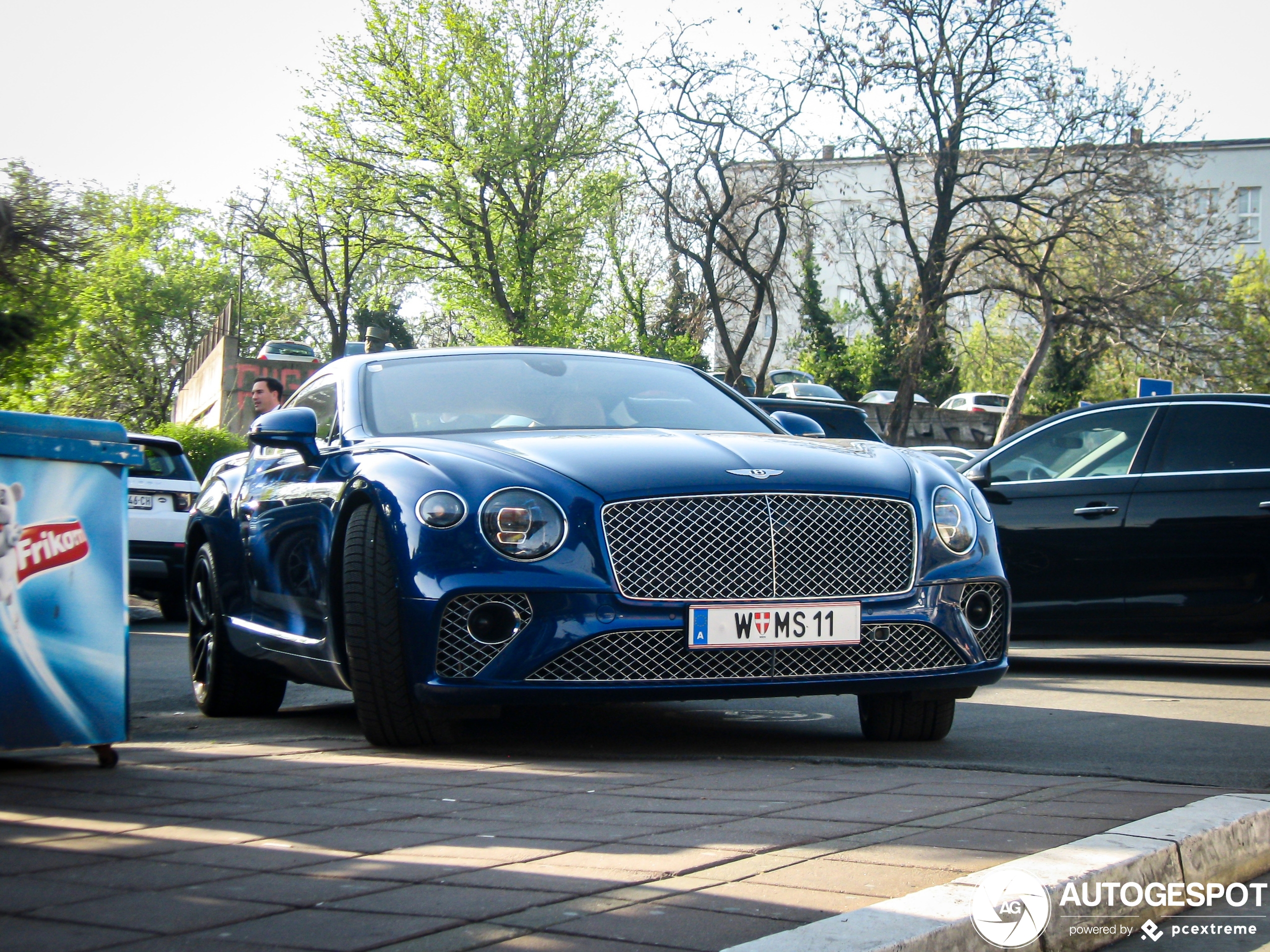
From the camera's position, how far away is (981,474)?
938 centimetres

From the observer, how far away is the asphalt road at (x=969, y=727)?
512 centimetres

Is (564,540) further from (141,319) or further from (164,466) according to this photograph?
(141,319)

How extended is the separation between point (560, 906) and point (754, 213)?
1350 inches

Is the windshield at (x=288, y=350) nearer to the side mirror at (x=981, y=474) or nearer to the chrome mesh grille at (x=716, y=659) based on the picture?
the side mirror at (x=981, y=474)

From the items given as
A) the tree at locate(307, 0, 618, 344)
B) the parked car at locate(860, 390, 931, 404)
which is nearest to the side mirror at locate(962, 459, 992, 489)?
the tree at locate(307, 0, 618, 344)

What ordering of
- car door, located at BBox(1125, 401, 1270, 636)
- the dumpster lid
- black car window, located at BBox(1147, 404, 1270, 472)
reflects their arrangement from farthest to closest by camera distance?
black car window, located at BBox(1147, 404, 1270, 472) → car door, located at BBox(1125, 401, 1270, 636) → the dumpster lid

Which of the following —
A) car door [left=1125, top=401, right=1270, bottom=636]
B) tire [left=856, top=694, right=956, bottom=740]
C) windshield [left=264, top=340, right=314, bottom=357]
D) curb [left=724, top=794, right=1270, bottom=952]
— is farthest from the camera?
windshield [left=264, top=340, right=314, bottom=357]

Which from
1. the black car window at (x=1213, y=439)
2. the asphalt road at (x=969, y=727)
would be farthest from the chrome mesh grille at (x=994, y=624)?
the black car window at (x=1213, y=439)

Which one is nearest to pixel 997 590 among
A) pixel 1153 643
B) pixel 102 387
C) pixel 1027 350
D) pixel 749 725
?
pixel 749 725

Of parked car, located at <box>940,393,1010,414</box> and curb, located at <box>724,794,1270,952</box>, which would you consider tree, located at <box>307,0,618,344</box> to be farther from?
curb, located at <box>724,794,1270,952</box>

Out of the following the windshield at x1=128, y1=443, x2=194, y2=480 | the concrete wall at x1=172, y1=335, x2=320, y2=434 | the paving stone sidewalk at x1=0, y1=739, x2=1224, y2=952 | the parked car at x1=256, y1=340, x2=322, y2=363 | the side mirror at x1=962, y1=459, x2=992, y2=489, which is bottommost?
the paving stone sidewalk at x1=0, y1=739, x2=1224, y2=952

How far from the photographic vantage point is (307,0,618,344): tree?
40.8 metres

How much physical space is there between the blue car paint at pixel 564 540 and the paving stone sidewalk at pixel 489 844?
347 mm

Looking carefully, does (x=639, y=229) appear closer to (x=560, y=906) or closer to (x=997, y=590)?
(x=997, y=590)
